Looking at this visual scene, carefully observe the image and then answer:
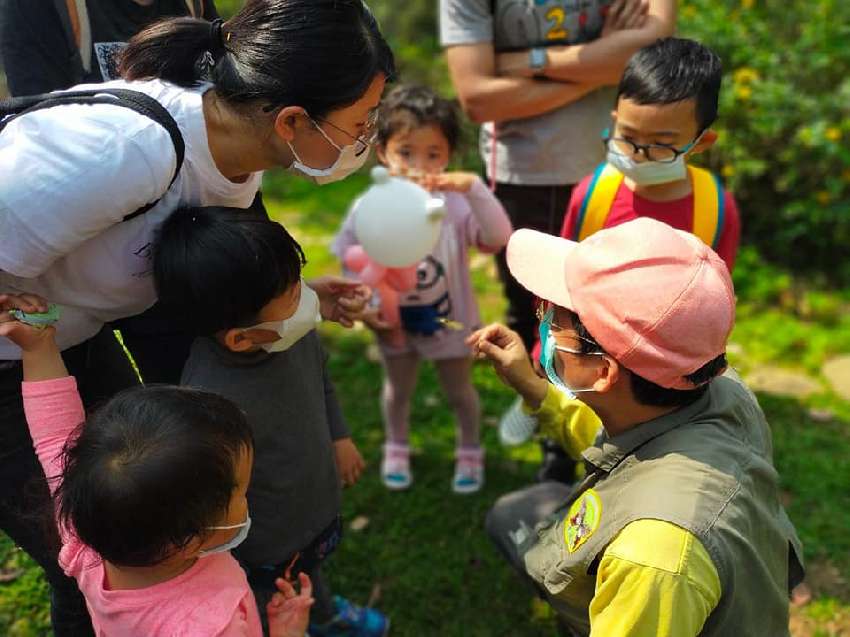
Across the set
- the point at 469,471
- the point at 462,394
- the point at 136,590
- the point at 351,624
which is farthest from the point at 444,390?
the point at 136,590

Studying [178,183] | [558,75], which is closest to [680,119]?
[558,75]

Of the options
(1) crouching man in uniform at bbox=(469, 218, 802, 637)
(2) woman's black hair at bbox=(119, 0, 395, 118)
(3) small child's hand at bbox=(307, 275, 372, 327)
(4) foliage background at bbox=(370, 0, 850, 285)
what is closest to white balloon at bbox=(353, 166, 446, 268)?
(3) small child's hand at bbox=(307, 275, 372, 327)

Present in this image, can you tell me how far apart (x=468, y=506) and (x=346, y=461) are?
989 millimetres

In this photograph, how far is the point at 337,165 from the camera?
1786mm

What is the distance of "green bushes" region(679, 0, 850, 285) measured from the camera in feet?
14.6

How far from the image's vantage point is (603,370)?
5.38 ft

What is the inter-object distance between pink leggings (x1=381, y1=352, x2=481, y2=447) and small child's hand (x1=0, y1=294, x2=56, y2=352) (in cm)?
163

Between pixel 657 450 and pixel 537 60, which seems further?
pixel 537 60

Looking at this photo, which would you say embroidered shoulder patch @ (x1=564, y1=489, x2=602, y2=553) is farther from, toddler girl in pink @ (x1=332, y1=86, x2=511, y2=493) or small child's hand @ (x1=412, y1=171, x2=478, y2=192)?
small child's hand @ (x1=412, y1=171, x2=478, y2=192)

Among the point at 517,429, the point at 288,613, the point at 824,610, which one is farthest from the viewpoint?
the point at 517,429

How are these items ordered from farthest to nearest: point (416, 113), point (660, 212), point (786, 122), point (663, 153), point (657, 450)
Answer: point (786, 122)
point (416, 113)
point (660, 212)
point (663, 153)
point (657, 450)

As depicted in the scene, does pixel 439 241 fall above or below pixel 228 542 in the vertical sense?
below

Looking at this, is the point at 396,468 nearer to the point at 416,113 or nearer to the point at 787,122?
the point at 416,113

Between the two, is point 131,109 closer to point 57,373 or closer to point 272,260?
point 272,260
